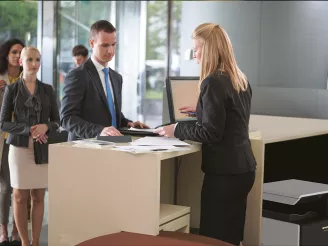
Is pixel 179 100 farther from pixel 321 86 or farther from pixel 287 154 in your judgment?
pixel 321 86

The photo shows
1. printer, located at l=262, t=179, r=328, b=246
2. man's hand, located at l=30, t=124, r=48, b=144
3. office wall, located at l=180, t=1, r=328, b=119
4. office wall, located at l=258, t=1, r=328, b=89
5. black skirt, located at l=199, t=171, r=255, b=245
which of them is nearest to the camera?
black skirt, located at l=199, t=171, r=255, b=245

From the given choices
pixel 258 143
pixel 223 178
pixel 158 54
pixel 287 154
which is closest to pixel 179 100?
pixel 258 143

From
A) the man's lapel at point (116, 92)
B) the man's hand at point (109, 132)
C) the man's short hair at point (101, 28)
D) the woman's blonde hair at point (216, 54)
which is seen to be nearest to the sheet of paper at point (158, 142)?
the man's hand at point (109, 132)

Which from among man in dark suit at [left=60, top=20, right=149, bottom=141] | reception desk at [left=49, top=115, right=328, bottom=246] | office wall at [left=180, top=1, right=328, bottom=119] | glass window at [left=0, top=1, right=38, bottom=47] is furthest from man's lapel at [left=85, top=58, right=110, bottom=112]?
glass window at [left=0, top=1, right=38, bottom=47]

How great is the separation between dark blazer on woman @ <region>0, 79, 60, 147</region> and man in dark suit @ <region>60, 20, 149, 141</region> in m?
0.68

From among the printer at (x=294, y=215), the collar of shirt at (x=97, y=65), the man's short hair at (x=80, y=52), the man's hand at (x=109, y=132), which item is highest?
the man's short hair at (x=80, y=52)

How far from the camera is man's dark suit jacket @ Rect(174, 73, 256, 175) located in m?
2.83

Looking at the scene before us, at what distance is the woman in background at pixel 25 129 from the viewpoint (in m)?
4.00

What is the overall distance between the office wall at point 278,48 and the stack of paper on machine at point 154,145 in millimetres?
1934

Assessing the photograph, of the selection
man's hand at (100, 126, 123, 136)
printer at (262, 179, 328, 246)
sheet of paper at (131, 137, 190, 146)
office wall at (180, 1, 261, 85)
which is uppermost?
office wall at (180, 1, 261, 85)

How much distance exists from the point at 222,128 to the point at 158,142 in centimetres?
32

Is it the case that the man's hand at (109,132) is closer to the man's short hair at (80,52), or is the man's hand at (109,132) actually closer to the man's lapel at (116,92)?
the man's lapel at (116,92)

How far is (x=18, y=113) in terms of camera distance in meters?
4.03

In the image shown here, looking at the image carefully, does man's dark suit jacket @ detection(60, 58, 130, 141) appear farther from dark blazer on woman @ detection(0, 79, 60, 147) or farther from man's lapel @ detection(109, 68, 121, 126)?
dark blazer on woman @ detection(0, 79, 60, 147)
